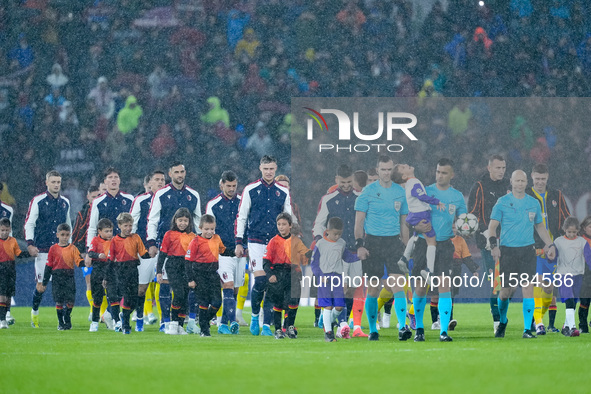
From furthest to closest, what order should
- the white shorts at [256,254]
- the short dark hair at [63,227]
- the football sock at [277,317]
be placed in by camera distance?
the short dark hair at [63,227] → the white shorts at [256,254] → the football sock at [277,317]

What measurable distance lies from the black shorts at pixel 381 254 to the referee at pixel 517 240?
3.51 ft

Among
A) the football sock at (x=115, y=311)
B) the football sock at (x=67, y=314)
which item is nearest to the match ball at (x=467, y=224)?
the football sock at (x=115, y=311)

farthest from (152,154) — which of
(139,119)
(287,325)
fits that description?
(287,325)

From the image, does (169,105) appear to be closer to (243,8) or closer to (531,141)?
(243,8)

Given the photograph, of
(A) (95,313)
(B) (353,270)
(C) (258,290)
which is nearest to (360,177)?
(B) (353,270)

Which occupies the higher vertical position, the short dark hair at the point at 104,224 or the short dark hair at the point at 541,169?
the short dark hair at the point at 541,169

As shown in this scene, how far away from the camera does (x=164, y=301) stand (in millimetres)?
11344

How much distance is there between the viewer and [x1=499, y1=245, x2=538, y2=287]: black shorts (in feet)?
32.1

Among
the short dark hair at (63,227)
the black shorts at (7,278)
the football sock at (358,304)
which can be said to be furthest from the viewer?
the black shorts at (7,278)

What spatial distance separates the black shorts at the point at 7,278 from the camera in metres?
11.9

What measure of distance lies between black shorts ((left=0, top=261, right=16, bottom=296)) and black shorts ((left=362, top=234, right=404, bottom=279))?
4953mm

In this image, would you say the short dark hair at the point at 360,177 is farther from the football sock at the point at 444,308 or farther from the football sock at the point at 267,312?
the football sock at the point at 444,308

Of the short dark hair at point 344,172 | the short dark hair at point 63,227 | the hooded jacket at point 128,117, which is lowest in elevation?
the short dark hair at point 63,227

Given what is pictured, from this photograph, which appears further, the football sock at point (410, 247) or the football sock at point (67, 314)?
the football sock at point (67, 314)
